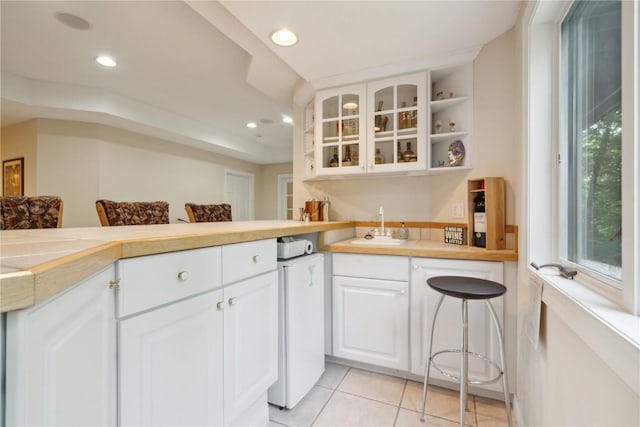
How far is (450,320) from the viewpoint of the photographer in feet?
5.61

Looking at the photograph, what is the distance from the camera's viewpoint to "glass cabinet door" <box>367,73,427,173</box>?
2025mm

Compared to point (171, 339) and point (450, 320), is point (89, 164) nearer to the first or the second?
point (171, 339)

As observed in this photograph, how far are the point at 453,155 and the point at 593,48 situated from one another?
1.04 meters

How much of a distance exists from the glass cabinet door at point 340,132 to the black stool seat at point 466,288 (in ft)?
3.50

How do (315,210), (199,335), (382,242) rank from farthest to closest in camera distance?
(315,210), (382,242), (199,335)

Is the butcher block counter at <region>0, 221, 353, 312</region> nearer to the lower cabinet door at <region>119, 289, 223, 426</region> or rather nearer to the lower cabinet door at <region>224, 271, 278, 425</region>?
A: the lower cabinet door at <region>119, 289, 223, 426</region>

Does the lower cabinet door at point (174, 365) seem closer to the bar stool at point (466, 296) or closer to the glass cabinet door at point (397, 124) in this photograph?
the bar stool at point (466, 296)

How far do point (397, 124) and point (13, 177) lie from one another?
4.72 metres

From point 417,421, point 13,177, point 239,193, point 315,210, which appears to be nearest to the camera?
point 417,421

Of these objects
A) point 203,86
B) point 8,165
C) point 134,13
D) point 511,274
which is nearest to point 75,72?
point 203,86

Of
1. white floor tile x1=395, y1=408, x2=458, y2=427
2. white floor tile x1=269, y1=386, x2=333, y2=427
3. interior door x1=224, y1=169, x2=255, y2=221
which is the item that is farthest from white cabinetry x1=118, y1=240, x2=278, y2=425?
interior door x1=224, y1=169, x2=255, y2=221

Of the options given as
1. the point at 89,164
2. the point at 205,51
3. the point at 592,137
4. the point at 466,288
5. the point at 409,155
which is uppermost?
the point at 205,51

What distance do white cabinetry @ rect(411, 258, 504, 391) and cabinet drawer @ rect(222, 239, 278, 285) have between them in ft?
2.94

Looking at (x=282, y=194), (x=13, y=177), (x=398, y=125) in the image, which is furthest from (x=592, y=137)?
(x=282, y=194)
